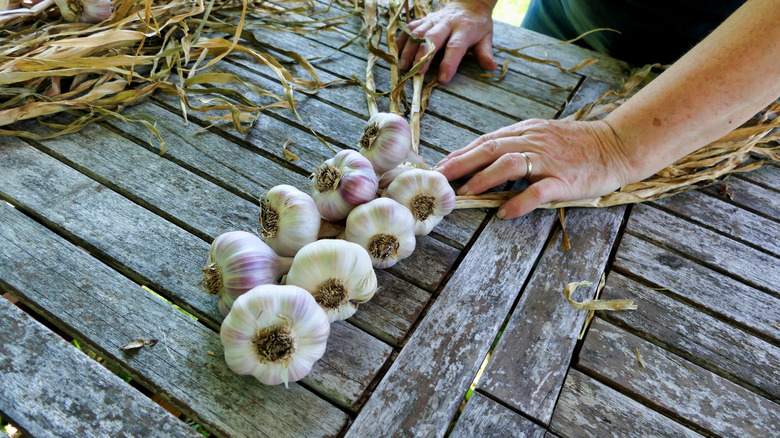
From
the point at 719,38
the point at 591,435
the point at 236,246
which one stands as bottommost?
the point at 591,435

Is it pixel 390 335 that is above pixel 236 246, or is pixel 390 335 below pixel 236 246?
below

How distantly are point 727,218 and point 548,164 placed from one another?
49cm

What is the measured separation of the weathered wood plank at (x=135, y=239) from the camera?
2.61 feet

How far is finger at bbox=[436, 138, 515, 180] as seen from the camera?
1.13m

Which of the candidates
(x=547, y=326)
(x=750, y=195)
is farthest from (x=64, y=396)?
(x=750, y=195)

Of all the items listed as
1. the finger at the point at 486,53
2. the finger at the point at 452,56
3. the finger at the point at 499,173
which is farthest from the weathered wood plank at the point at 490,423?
the finger at the point at 486,53

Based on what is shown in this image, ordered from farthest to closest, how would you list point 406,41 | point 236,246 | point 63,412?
point 406,41, point 236,246, point 63,412

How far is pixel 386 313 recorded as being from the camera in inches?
34.5

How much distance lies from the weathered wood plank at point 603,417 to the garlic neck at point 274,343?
1.38ft

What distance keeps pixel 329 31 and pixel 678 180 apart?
121 centimetres

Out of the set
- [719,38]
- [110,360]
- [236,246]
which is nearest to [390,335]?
[236,246]

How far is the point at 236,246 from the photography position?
2.58ft

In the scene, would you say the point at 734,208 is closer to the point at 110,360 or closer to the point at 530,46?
the point at 530,46

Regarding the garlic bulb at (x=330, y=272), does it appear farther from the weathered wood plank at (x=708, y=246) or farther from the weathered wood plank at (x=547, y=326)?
the weathered wood plank at (x=708, y=246)
